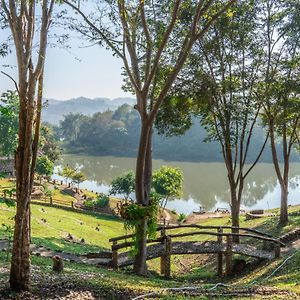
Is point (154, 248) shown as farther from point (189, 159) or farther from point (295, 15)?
point (189, 159)

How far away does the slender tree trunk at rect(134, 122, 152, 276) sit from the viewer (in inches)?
430

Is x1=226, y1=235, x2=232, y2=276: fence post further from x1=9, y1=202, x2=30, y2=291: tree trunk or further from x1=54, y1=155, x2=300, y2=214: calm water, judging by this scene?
x1=54, y1=155, x2=300, y2=214: calm water

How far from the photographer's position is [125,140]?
429ft

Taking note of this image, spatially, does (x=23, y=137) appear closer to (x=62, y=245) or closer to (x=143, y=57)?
(x=143, y=57)

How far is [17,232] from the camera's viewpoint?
7.11 meters

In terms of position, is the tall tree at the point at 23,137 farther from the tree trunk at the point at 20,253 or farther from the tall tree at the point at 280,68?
the tall tree at the point at 280,68

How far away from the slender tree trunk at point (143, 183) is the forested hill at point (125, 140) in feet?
314

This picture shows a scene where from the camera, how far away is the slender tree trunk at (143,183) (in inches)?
430

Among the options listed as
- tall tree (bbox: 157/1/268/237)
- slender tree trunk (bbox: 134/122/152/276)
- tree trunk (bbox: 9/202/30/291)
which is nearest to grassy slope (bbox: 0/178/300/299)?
slender tree trunk (bbox: 134/122/152/276)

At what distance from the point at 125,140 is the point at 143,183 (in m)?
119

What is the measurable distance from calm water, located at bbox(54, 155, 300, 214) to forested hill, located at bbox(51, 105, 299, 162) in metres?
9.36

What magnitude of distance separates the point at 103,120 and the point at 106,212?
102822 millimetres

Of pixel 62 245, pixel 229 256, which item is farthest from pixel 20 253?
pixel 62 245

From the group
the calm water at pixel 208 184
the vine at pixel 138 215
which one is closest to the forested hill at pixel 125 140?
the calm water at pixel 208 184
